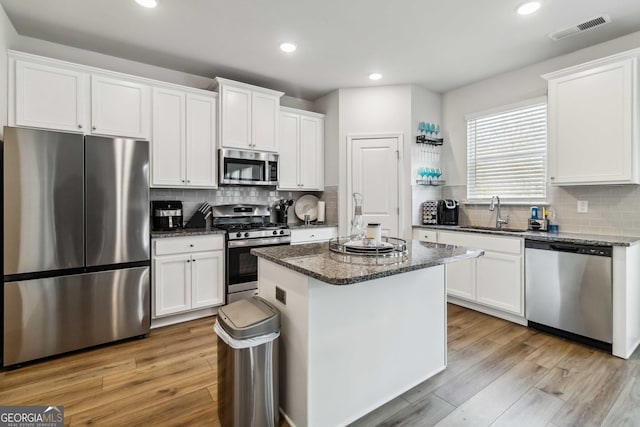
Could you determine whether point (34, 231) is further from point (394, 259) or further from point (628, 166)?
point (628, 166)

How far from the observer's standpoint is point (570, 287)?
2.76 m

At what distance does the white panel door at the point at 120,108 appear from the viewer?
115 inches

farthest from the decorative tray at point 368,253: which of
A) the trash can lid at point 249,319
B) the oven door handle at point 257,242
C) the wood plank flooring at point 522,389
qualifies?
the oven door handle at point 257,242

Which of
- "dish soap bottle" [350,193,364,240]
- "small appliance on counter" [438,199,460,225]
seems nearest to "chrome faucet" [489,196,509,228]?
"small appliance on counter" [438,199,460,225]

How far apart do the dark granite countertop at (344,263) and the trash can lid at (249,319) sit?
27 centimetres

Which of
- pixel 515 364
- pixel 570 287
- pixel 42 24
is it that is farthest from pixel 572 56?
pixel 42 24

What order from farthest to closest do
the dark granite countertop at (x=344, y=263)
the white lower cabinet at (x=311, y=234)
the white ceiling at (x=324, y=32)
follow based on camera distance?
the white lower cabinet at (x=311, y=234) < the white ceiling at (x=324, y=32) < the dark granite countertop at (x=344, y=263)

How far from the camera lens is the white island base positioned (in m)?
1.62

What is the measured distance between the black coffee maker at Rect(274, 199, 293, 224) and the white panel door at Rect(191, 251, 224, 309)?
1.11 m

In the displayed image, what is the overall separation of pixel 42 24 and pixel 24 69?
44 cm

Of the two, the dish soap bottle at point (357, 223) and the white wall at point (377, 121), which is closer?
the dish soap bottle at point (357, 223)

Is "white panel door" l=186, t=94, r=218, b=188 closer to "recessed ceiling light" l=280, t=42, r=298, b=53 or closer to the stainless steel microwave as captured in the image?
the stainless steel microwave

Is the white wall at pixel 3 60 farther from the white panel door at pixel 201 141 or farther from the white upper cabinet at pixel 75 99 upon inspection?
the white panel door at pixel 201 141

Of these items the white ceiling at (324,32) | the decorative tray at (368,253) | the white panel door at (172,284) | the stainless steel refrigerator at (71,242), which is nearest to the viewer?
the decorative tray at (368,253)
